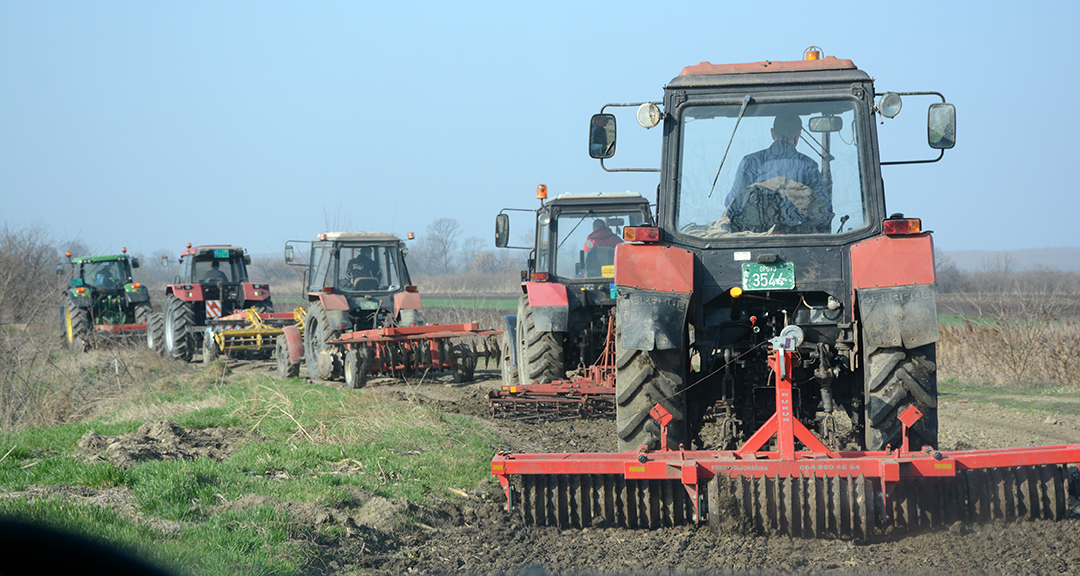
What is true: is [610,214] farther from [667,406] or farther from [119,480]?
[119,480]

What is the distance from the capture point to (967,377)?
12875mm

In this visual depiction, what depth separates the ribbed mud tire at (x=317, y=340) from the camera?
1186 centimetres

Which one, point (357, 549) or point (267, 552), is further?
point (357, 549)

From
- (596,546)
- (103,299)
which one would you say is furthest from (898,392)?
(103,299)

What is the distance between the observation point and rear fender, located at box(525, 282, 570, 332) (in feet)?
27.9

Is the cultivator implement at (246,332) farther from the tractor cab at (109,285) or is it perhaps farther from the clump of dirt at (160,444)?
the clump of dirt at (160,444)

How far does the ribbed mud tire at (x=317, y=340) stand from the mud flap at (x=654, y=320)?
25.8 feet

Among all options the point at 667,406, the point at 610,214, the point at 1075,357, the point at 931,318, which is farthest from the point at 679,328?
the point at 1075,357

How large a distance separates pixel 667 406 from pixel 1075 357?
369 inches

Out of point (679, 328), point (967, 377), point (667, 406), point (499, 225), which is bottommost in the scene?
point (967, 377)

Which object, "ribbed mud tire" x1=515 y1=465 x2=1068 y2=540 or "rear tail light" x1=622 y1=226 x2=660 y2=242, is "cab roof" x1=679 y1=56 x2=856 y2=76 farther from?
"ribbed mud tire" x1=515 y1=465 x2=1068 y2=540

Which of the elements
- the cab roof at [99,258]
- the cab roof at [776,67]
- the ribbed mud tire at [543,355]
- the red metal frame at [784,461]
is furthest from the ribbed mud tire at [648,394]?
the cab roof at [99,258]

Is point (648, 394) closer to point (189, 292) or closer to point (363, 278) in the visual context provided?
point (363, 278)

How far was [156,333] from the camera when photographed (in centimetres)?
1812
